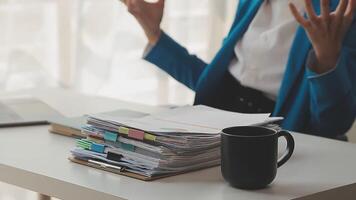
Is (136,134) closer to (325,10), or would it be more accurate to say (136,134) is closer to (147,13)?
(325,10)

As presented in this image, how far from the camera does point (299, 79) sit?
171cm

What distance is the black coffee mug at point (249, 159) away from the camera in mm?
1026

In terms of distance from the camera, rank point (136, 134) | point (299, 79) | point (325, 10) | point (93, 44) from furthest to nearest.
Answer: point (93, 44) → point (299, 79) → point (325, 10) → point (136, 134)

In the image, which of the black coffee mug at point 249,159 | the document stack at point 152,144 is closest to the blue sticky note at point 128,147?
the document stack at point 152,144

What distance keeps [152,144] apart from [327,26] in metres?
0.54

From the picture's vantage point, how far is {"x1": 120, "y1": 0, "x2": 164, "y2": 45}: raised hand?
1.73 m

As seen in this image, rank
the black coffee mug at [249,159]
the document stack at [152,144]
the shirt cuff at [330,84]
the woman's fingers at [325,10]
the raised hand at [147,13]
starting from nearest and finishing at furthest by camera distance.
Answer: the black coffee mug at [249,159]
the document stack at [152,144]
the woman's fingers at [325,10]
the shirt cuff at [330,84]
the raised hand at [147,13]

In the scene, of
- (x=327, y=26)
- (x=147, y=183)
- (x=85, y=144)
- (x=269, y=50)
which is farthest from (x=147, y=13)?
(x=147, y=183)

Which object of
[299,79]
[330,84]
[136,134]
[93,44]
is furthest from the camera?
[93,44]

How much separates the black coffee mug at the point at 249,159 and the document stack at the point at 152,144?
0.10 m

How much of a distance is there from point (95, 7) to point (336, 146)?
1.26 m

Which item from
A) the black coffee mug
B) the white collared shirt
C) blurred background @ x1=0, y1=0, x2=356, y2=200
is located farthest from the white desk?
blurred background @ x1=0, y1=0, x2=356, y2=200

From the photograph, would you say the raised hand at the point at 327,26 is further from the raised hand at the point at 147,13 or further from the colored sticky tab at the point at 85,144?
the colored sticky tab at the point at 85,144

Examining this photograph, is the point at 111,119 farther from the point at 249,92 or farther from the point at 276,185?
the point at 249,92
